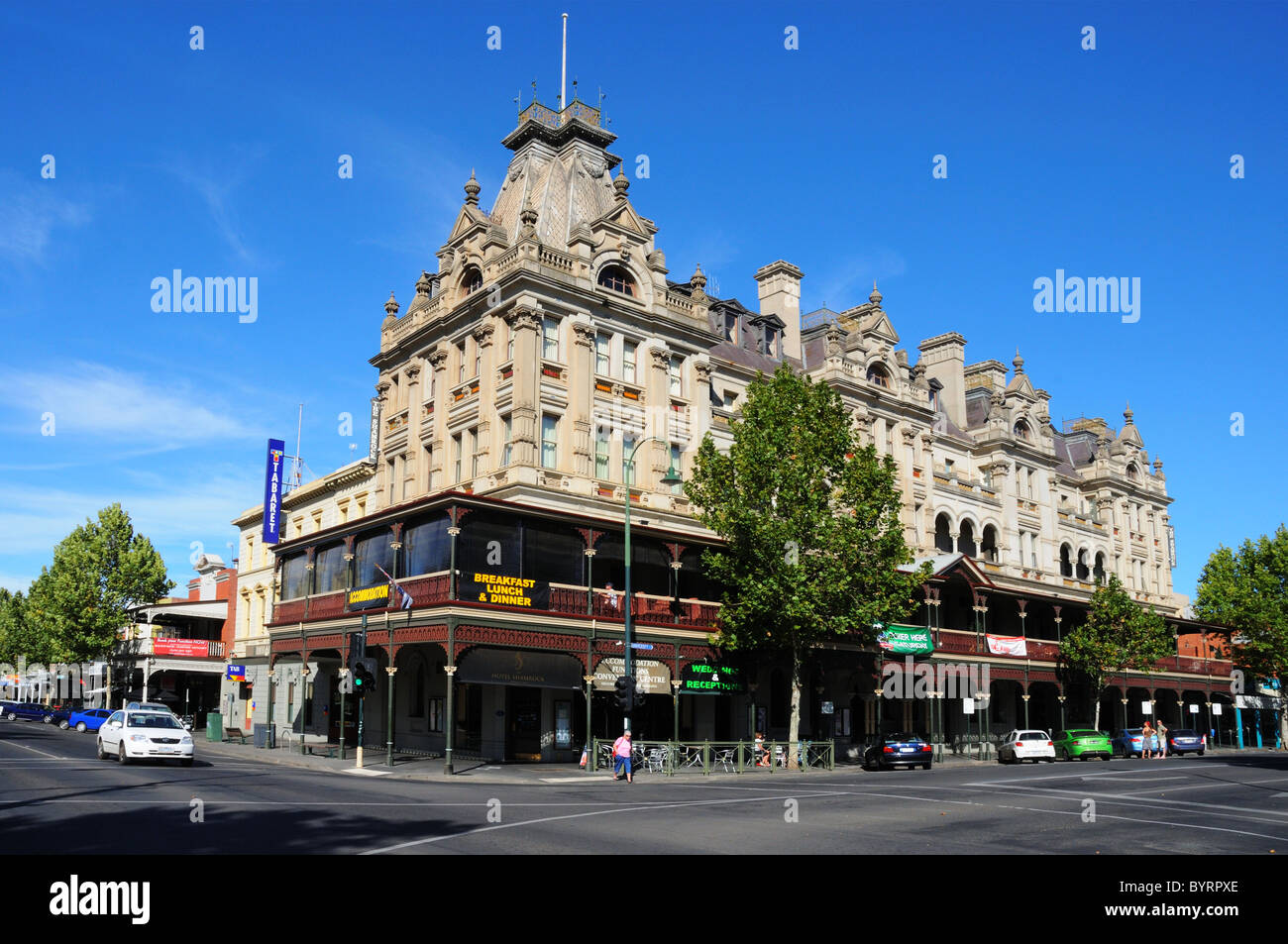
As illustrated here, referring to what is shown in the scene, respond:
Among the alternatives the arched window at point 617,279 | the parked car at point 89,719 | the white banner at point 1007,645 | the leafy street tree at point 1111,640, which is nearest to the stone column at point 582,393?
the arched window at point 617,279

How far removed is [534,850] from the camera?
1334cm

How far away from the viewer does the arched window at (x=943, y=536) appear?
194 feet

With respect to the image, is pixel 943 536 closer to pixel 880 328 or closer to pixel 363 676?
pixel 880 328

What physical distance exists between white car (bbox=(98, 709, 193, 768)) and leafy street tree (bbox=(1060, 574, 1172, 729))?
4420cm

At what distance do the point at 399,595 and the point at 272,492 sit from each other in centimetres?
2281

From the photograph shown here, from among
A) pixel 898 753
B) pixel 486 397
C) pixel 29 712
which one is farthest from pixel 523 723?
pixel 29 712

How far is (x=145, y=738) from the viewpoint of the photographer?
29391 millimetres

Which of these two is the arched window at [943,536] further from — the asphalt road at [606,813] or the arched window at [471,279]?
the arched window at [471,279]

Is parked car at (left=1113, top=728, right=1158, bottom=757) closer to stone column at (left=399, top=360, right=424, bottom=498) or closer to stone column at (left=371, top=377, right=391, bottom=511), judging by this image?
stone column at (left=399, top=360, right=424, bottom=498)

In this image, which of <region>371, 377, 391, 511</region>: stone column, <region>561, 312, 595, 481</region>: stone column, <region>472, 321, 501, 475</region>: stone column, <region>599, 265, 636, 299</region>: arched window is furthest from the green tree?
<region>371, 377, 391, 511</region>: stone column
